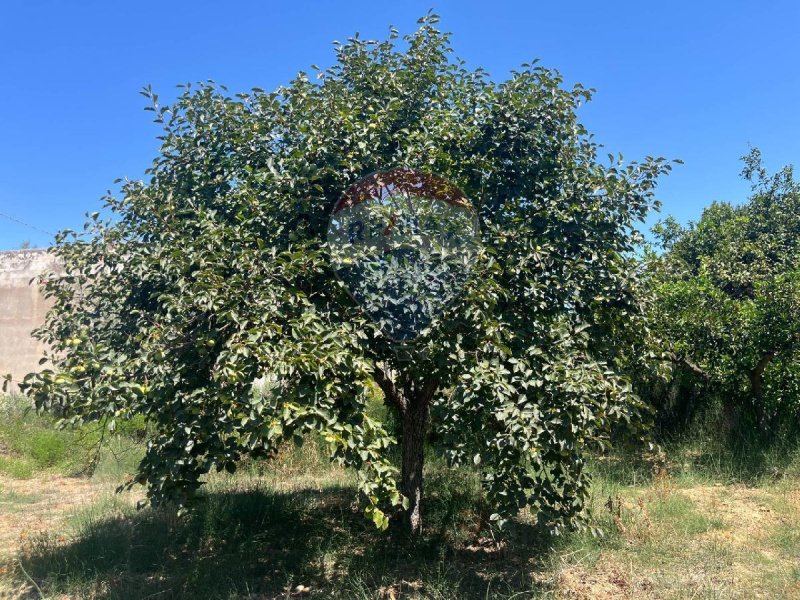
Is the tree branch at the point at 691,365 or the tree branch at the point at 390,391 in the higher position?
the tree branch at the point at 691,365

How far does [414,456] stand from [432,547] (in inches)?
31.1

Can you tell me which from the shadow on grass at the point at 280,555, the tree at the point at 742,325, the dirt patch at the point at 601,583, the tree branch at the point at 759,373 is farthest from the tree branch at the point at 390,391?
the tree branch at the point at 759,373

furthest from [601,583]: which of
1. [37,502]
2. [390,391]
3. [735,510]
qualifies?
[37,502]

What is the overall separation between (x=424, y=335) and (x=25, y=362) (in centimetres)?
1268

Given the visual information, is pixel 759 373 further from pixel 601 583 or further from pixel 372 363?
pixel 372 363

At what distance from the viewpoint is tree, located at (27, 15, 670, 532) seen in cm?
354

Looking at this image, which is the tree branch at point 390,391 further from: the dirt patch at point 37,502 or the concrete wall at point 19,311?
the concrete wall at point 19,311

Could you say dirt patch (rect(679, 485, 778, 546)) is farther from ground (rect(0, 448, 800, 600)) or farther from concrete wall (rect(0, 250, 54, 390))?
concrete wall (rect(0, 250, 54, 390))

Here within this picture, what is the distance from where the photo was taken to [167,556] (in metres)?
5.47

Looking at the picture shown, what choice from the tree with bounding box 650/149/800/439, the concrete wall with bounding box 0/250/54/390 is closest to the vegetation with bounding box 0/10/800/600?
the tree with bounding box 650/149/800/439

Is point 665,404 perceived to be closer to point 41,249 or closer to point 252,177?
point 252,177

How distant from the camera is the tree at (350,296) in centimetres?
354

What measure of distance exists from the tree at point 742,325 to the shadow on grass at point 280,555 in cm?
308

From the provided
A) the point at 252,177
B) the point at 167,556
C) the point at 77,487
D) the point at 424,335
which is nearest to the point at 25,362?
the point at 77,487
